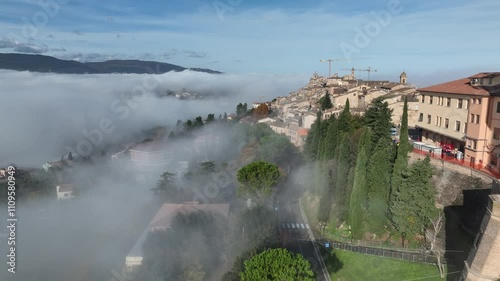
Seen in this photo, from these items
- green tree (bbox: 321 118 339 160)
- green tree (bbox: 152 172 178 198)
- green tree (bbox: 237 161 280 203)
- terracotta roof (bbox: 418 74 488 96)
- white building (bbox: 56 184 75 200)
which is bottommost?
white building (bbox: 56 184 75 200)

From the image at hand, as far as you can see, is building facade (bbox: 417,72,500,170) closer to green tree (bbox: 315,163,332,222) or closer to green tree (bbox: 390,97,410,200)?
green tree (bbox: 390,97,410,200)

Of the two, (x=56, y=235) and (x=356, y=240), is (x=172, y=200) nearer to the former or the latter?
(x=56, y=235)

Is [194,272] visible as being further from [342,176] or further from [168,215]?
[342,176]

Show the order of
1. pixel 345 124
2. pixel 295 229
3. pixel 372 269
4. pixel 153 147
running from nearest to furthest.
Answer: pixel 372 269 → pixel 295 229 → pixel 345 124 → pixel 153 147

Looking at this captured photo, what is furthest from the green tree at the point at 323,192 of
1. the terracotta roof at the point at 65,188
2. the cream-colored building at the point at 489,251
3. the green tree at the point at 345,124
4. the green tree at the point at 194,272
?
the terracotta roof at the point at 65,188

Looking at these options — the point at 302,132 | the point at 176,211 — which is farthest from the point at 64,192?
the point at 302,132

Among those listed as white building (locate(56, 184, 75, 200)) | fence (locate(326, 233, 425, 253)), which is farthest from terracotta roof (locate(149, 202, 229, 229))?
white building (locate(56, 184, 75, 200))
